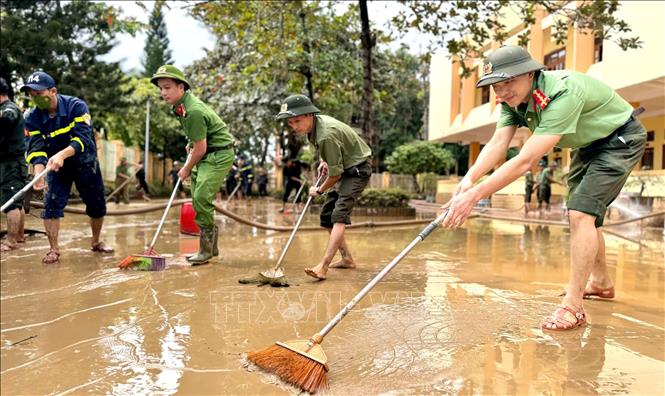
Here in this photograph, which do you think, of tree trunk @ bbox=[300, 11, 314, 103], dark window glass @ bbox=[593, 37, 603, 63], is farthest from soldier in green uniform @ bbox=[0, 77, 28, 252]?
dark window glass @ bbox=[593, 37, 603, 63]

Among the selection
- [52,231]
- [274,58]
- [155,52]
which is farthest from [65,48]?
[155,52]

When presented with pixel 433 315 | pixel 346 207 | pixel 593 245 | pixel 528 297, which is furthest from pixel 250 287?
pixel 593 245

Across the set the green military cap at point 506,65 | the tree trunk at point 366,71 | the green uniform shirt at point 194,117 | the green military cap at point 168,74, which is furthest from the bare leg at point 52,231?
the tree trunk at point 366,71

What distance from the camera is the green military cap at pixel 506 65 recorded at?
259 cm

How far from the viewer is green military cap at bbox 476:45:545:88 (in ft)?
8.49

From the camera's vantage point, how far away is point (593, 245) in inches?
111

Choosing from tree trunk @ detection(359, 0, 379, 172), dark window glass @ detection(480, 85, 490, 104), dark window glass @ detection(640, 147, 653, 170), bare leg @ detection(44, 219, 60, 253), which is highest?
dark window glass @ detection(480, 85, 490, 104)

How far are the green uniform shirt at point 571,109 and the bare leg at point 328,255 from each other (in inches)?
64.9

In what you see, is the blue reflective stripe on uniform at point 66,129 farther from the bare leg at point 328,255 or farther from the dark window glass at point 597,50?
the dark window glass at point 597,50

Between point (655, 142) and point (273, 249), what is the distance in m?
16.3

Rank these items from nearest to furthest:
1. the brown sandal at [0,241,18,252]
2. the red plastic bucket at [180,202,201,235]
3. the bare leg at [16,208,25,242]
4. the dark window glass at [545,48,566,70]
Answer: the brown sandal at [0,241,18,252] < the bare leg at [16,208,25,242] < the red plastic bucket at [180,202,201,235] < the dark window glass at [545,48,566,70]

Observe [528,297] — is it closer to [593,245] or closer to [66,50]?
[593,245]

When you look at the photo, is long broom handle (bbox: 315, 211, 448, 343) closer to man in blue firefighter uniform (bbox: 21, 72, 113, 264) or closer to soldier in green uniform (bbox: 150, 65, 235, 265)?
soldier in green uniform (bbox: 150, 65, 235, 265)

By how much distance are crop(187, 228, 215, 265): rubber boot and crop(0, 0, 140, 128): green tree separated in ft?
48.5
